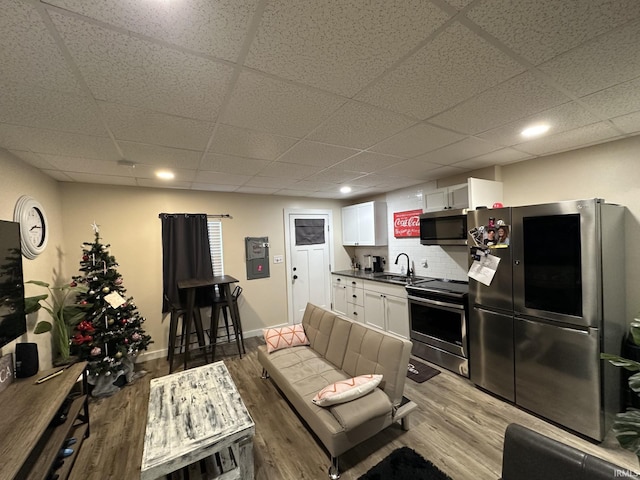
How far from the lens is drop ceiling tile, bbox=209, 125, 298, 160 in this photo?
1.94 metres

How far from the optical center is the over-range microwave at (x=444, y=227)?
3.07 m

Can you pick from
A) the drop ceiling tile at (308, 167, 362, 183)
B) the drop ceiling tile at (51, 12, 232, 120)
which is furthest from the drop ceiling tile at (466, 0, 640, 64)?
the drop ceiling tile at (308, 167, 362, 183)

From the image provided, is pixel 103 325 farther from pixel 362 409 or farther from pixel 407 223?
pixel 407 223

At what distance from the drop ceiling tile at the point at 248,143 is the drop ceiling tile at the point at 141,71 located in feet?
1.15

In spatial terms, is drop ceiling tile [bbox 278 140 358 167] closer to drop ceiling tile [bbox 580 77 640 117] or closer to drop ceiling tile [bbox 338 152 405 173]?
drop ceiling tile [bbox 338 152 405 173]

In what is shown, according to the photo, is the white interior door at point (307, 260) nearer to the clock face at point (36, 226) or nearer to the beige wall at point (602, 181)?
the clock face at point (36, 226)

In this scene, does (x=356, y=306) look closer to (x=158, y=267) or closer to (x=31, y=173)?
(x=158, y=267)

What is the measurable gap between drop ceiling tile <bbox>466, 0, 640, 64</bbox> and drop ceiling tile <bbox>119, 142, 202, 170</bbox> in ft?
7.27

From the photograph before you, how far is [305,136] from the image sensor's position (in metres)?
2.05

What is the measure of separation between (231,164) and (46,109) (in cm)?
138

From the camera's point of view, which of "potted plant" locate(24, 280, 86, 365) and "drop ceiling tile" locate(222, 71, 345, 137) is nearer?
"drop ceiling tile" locate(222, 71, 345, 137)

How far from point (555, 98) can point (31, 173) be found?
431cm

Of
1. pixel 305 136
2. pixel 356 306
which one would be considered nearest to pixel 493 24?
pixel 305 136

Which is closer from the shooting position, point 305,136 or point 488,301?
point 305,136
